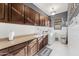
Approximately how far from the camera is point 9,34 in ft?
5.24

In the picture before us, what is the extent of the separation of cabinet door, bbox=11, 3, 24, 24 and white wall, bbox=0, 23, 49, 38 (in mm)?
72

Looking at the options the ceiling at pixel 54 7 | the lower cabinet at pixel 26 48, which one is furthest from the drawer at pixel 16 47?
the ceiling at pixel 54 7

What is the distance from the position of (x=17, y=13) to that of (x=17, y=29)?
0.76 ft

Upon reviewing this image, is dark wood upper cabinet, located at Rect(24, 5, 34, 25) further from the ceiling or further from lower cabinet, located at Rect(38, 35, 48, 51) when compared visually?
lower cabinet, located at Rect(38, 35, 48, 51)

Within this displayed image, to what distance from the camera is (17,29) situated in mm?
1636

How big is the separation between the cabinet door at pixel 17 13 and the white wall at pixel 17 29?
0.24ft

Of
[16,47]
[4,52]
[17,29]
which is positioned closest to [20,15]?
[17,29]

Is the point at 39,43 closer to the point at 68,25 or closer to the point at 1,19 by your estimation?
the point at 68,25

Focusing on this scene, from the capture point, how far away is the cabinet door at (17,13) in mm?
1603

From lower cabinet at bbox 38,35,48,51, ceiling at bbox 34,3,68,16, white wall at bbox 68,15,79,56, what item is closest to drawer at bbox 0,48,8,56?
lower cabinet at bbox 38,35,48,51

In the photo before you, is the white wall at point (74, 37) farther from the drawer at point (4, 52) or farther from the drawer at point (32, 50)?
the drawer at point (4, 52)

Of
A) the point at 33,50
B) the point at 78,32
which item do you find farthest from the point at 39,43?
the point at 78,32

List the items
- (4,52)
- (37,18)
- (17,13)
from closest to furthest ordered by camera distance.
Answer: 1. (4,52)
2. (17,13)
3. (37,18)

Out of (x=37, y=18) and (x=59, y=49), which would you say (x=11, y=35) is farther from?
(x=59, y=49)
